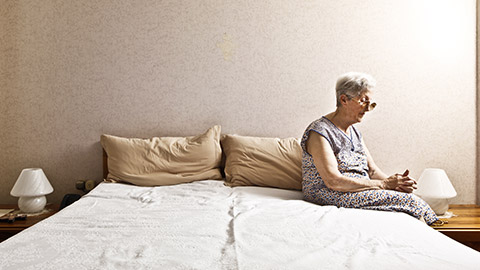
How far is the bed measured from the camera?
3.97 feet

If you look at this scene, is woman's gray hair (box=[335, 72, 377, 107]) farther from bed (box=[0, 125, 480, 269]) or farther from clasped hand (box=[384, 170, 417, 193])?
bed (box=[0, 125, 480, 269])

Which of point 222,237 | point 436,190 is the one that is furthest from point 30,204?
point 436,190

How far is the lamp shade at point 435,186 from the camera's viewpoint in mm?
2375

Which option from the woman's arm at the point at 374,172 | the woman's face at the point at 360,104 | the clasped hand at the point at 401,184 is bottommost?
the woman's arm at the point at 374,172

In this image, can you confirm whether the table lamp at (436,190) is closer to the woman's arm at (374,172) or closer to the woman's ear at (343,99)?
the woman's arm at (374,172)

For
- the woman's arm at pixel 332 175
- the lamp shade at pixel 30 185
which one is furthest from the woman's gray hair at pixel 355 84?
the lamp shade at pixel 30 185

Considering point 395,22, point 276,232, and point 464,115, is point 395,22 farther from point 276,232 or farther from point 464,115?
point 276,232

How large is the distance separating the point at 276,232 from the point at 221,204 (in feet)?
1.72

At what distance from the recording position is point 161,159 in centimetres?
249

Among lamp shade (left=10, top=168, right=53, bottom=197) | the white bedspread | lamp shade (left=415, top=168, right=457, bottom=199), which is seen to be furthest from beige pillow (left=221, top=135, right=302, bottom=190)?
lamp shade (left=10, top=168, right=53, bottom=197)

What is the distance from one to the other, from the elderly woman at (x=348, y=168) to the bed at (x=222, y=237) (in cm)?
11

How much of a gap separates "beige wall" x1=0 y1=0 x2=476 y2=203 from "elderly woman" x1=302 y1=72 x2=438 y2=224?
57cm

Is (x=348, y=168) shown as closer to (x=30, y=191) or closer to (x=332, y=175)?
(x=332, y=175)

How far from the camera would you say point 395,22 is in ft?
8.87
